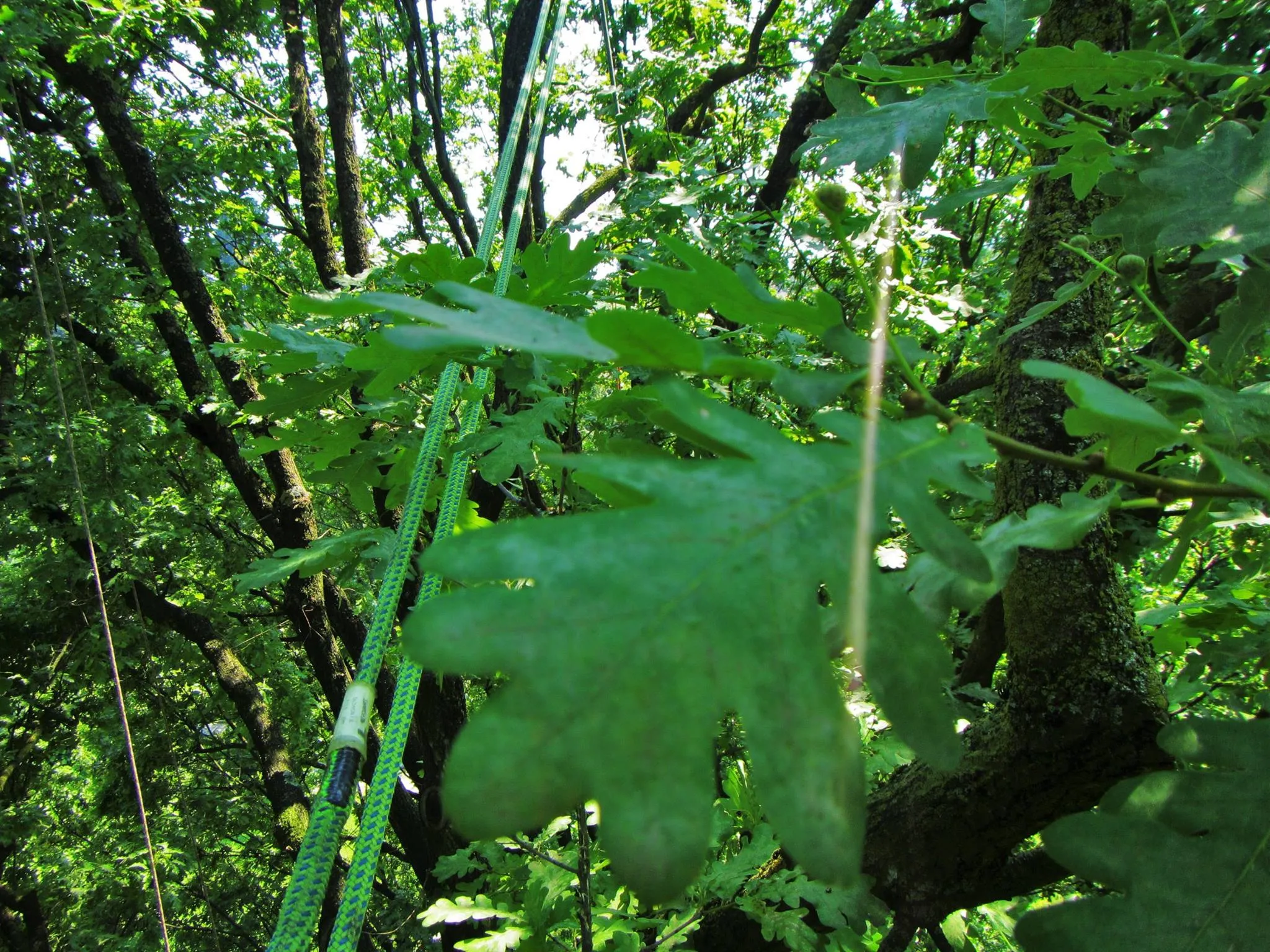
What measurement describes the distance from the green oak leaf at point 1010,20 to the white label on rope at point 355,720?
163cm

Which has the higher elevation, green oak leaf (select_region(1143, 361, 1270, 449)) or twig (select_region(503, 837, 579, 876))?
green oak leaf (select_region(1143, 361, 1270, 449))

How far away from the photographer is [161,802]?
625cm

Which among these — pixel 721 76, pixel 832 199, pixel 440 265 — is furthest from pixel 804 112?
pixel 832 199

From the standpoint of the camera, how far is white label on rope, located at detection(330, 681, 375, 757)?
74cm

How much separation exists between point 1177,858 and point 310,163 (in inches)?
218

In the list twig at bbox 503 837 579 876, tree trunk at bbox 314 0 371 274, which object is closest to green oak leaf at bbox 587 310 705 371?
twig at bbox 503 837 579 876

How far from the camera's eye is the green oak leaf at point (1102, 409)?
51 cm

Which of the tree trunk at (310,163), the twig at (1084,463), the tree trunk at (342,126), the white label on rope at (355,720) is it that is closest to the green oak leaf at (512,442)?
the white label on rope at (355,720)

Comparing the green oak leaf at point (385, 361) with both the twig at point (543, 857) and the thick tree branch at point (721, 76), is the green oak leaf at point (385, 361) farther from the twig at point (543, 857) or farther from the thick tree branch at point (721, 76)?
the thick tree branch at point (721, 76)

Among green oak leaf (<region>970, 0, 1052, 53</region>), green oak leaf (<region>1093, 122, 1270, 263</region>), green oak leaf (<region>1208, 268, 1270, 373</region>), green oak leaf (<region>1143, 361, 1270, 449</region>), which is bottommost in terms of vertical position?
green oak leaf (<region>1143, 361, 1270, 449</region>)

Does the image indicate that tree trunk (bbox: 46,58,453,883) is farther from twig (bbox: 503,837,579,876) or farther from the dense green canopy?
twig (bbox: 503,837,579,876)

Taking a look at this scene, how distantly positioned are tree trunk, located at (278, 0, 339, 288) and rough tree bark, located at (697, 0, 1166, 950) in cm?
435

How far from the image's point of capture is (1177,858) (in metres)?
0.65

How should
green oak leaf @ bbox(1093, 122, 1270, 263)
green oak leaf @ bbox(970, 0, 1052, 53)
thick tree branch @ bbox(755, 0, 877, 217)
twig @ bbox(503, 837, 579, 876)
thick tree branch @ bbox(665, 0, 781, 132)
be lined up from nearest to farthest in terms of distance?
1. green oak leaf @ bbox(1093, 122, 1270, 263)
2. green oak leaf @ bbox(970, 0, 1052, 53)
3. twig @ bbox(503, 837, 579, 876)
4. thick tree branch @ bbox(755, 0, 877, 217)
5. thick tree branch @ bbox(665, 0, 781, 132)
